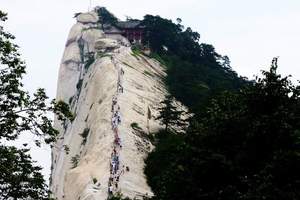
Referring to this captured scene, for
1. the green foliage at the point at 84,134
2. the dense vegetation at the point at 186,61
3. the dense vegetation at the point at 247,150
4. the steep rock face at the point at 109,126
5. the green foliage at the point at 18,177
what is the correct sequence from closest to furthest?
1. the green foliage at the point at 18,177
2. the dense vegetation at the point at 247,150
3. the steep rock face at the point at 109,126
4. the green foliage at the point at 84,134
5. the dense vegetation at the point at 186,61

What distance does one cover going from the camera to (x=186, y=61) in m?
91.2

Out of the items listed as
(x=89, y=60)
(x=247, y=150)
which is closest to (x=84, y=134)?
(x=89, y=60)

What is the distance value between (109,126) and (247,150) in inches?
1188

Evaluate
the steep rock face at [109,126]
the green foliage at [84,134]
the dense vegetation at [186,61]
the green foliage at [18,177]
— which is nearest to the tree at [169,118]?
the steep rock face at [109,126]

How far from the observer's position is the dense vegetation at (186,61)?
75188mm

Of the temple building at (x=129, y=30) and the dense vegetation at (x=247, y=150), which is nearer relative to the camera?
the dense vegetation at (x=247, y=150)

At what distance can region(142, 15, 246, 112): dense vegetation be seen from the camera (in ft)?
247

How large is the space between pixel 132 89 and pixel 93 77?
31.1 feet

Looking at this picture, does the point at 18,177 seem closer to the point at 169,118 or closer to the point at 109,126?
the point at 109,126

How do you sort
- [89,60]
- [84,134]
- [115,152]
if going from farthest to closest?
[89,60]
[84,134]
[115,152]

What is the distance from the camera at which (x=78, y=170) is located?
46719 mm

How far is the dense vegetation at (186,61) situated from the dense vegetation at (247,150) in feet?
149

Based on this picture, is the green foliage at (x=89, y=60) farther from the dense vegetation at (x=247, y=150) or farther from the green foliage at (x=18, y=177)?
the green foliage at (x=18, y=177)

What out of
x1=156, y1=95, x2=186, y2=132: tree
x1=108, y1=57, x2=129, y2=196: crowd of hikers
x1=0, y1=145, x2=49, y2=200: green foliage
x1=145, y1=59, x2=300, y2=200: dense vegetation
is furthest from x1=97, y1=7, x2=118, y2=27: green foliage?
x1=0, y1=145, x2=49, y2=200: green foliage
